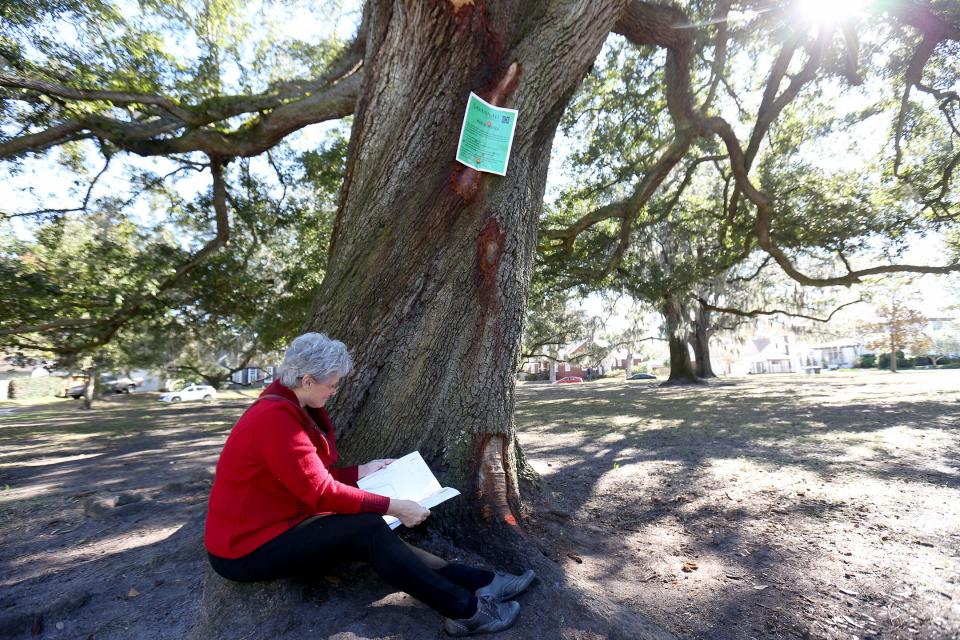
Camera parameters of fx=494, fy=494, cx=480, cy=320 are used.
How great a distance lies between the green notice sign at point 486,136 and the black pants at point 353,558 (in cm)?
171

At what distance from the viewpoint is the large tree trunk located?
7.89 ft

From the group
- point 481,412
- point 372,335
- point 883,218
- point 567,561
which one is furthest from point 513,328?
point 883,218

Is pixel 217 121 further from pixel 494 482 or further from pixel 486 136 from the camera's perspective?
pixel 494 482

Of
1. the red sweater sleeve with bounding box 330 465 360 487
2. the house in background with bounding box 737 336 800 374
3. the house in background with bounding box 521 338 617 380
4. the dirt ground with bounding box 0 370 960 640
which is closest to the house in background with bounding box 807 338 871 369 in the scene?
the house in background with bounding box 737 336 800 374

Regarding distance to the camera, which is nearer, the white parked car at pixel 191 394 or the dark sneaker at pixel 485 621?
the dark sneaker at pixel 485 621

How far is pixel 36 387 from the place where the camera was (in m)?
34.1

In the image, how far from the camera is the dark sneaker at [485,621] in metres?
1.68

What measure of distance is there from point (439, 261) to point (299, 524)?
1321 millimetres

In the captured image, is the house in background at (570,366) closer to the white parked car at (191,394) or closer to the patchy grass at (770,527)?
the white parked car at (191,394)

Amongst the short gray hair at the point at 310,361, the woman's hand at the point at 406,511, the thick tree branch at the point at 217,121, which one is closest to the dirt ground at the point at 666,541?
the woman's hand at the point at 406,511

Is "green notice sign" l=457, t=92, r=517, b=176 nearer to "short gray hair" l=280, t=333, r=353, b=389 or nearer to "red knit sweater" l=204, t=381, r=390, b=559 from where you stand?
"short gray hair" l=280, t=333, r=353, b=389

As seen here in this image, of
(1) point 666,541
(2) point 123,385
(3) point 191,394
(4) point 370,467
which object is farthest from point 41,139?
(2) point 123,385

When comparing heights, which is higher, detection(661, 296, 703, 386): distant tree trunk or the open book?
detection(661, 296, 703, 386): distant tree trunk

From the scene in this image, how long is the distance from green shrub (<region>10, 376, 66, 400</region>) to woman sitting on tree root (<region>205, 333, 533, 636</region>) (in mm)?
41248
